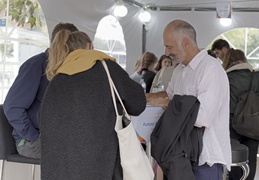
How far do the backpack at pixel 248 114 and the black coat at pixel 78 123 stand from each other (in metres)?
1.94

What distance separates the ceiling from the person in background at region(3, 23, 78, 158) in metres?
4.57

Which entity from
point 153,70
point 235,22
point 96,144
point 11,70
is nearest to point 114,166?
point 96,144

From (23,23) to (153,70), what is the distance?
5.54 ft

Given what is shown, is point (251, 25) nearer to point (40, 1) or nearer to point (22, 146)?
point (40, 1)

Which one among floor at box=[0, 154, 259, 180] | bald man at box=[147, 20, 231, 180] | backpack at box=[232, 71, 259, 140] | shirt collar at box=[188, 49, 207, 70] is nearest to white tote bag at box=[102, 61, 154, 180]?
bald man at box=[147, 20, 231, 180]

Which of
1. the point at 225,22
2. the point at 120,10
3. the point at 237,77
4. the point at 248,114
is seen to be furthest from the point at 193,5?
the point at 248,114

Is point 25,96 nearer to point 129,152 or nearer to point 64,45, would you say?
point 64,45

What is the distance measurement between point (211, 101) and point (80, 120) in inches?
26.7

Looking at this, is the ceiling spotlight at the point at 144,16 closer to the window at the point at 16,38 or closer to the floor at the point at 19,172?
the window at the point at 16,38

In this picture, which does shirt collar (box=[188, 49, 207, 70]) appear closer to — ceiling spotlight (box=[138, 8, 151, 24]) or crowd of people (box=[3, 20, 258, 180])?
crowd of people (box=[3, 20, 258, 180])

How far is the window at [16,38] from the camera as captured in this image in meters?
4.17

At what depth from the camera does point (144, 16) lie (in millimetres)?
7281

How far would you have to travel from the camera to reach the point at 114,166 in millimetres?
1835

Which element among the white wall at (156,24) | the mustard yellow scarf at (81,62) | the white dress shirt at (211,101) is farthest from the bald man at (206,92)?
the white wall at (156,24)
